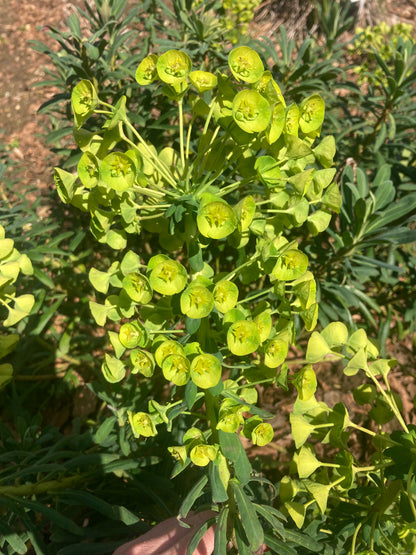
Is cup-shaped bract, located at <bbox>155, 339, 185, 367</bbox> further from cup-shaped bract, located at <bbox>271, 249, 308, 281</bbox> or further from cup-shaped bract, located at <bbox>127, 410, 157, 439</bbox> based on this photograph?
cup-shaped bract, located at <bbox>271, 249, 308, 281</bbox>

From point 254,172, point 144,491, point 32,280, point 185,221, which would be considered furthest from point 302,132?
point 32,280

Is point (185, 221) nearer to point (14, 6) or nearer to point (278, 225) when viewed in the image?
point (278, 225)

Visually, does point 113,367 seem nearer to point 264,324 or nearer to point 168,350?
point 168,350

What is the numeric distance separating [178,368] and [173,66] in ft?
2.13

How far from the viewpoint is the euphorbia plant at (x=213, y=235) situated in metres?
0.99

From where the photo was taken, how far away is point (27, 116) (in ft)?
13.9

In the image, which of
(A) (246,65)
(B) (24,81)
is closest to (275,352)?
(A) (246,65)

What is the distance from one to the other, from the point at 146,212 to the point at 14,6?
5020 millimetres

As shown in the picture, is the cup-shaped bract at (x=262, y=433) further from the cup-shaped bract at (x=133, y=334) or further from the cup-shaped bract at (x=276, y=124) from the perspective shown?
the cup-shaped bract at (x=276, y=124)

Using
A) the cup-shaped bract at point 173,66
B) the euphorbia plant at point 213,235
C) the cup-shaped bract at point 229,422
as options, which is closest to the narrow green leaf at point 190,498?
the euphorbia plant at point 213,235

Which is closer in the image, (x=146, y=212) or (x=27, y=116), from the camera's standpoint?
(x=146, y=212)

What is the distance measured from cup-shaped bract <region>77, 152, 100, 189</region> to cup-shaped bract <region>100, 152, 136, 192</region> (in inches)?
1.9

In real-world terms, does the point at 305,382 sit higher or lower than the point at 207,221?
lower

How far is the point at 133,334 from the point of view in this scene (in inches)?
42.1
